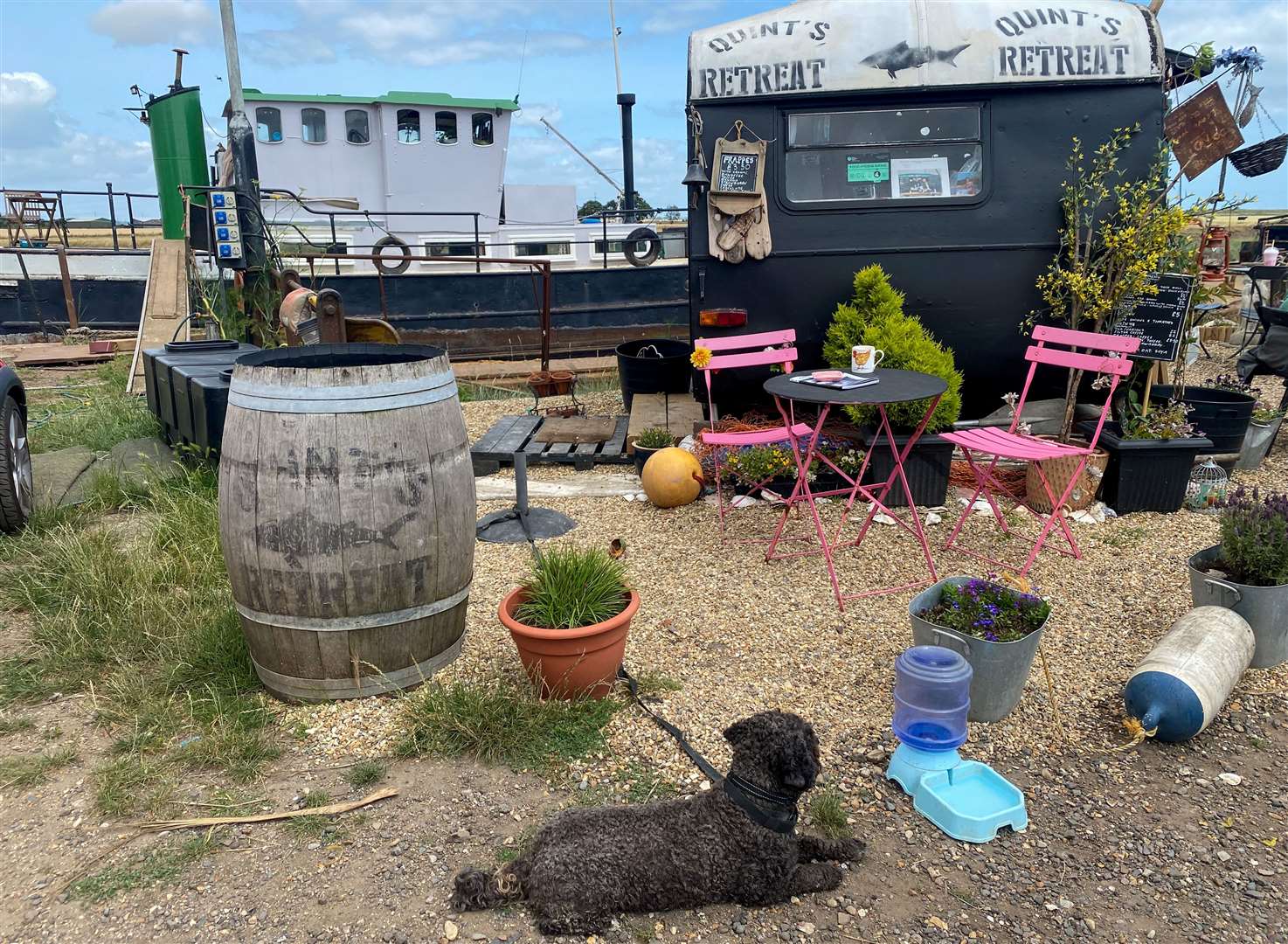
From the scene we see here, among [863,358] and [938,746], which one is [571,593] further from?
[863,358]

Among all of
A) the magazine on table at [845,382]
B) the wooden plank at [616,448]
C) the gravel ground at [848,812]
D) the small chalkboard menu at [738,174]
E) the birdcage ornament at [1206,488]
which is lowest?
the gravel ground at [848,812]

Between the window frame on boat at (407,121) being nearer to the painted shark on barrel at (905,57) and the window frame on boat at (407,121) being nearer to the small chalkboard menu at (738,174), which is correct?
the small chalkboard menu at (738,174)

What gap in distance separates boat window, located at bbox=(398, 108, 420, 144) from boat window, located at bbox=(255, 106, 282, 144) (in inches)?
75.4

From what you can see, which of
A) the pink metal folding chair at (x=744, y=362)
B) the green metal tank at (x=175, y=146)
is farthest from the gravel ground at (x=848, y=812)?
the green metal tank at (x=175, y=146)

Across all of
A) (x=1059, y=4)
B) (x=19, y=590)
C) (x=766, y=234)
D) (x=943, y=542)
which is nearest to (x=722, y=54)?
(x=766, y=234)

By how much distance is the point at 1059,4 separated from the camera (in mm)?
5672

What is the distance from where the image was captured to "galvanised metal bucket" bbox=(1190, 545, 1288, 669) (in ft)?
11.0

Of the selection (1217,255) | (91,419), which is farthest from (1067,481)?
(1217,255)

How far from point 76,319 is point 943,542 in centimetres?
1659

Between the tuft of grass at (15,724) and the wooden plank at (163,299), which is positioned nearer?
the tuft of grass at (15,724)

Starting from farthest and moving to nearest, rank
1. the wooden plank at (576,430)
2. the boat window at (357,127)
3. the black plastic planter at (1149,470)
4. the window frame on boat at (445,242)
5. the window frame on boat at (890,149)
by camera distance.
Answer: the boat window at (357,127) < the window frame on boat at (445,242) < the wooden plank at (576,430) < the window frame on boat at (890,149) < the black plastic planter at (1149,470)

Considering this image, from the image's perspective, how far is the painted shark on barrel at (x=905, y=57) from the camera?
18.7ft

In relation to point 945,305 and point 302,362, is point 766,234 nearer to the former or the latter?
point 945,305

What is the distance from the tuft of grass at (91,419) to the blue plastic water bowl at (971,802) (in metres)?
6.75
